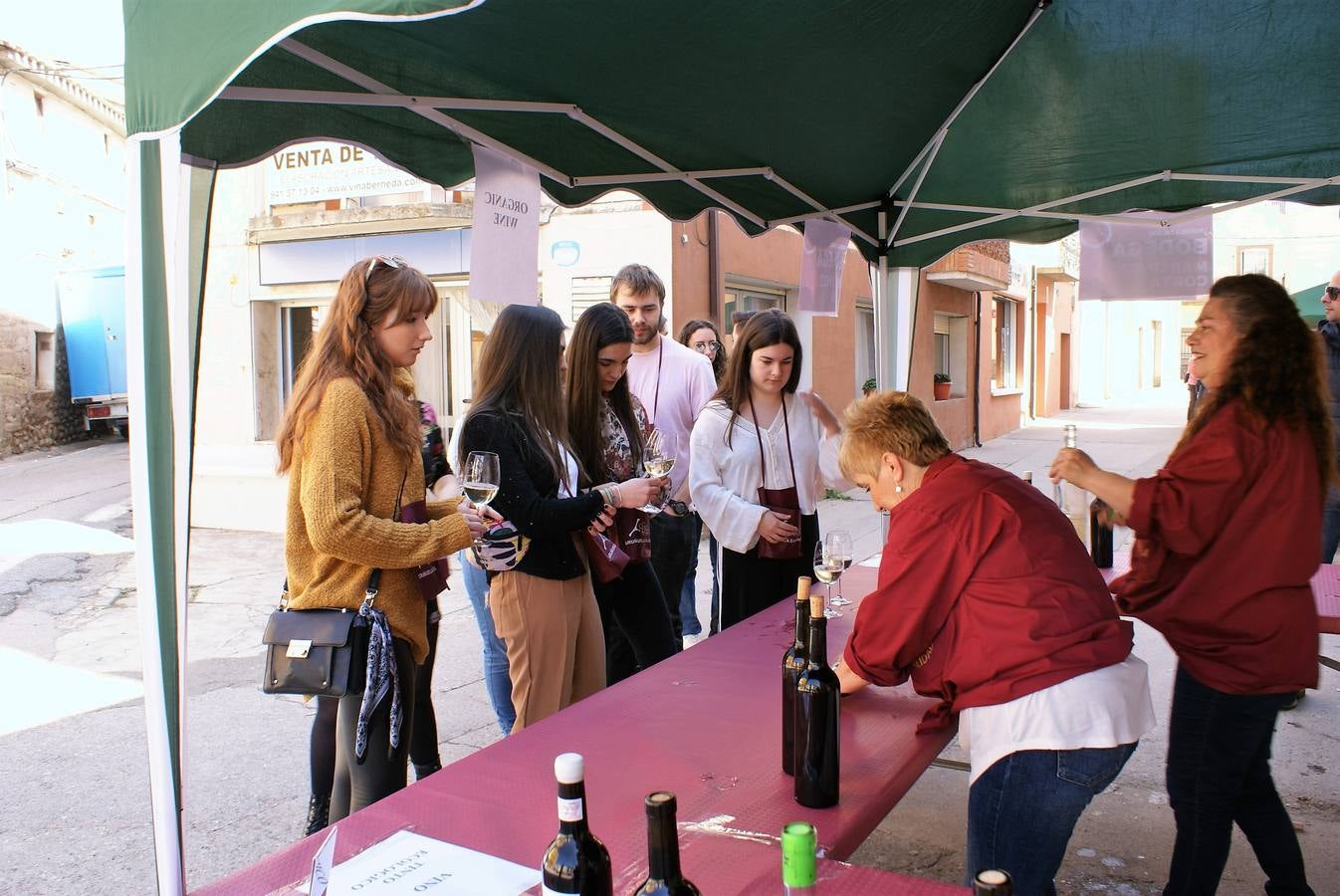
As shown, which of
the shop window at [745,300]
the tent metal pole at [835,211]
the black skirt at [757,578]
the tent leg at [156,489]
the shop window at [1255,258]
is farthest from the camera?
the shop window at [1255,258]

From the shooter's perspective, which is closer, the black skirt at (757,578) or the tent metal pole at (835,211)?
the black skirt at (757,578)

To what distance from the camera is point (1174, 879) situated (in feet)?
7.84

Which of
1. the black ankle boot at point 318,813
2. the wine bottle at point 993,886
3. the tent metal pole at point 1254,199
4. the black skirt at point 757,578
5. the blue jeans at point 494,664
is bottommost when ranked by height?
the black ankle boot at point 318,813

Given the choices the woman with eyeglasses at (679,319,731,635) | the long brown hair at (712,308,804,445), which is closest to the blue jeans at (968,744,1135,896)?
the long brown hair at (712,308,804,445)

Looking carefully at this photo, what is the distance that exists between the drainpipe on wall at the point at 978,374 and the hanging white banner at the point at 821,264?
12459 mm

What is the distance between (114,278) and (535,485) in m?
16.1

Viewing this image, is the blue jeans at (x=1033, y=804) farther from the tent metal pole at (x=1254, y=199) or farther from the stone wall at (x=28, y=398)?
the stone wall at (x=28, y=398)

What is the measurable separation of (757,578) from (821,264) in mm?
2009

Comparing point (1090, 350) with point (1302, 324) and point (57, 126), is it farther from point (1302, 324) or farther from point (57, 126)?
point (1302, 324)

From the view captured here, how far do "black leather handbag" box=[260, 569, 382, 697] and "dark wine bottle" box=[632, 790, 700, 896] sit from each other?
1.38 meters

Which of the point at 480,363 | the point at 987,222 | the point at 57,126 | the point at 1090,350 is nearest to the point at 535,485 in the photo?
the point at 480,363

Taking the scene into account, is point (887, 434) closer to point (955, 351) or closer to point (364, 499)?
point (364, 499)

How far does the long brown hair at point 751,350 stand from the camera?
352 cm

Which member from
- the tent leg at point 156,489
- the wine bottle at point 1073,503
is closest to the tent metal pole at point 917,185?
the wine bottle at point 1073,503
